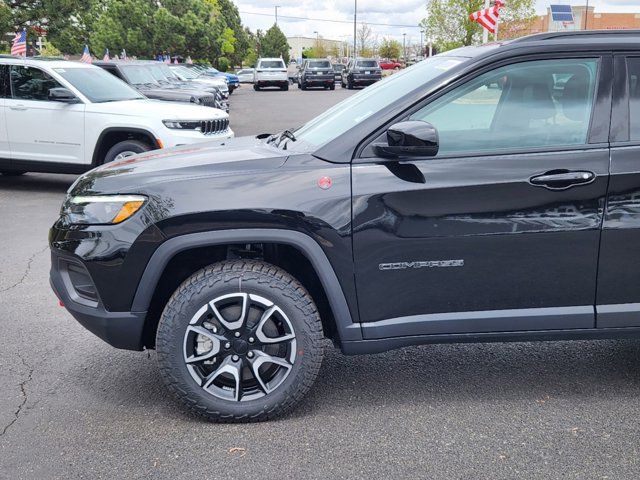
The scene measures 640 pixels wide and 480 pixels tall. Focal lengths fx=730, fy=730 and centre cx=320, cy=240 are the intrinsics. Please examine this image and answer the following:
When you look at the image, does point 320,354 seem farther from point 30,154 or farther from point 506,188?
point 30,154

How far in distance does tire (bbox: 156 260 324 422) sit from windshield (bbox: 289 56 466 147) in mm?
806

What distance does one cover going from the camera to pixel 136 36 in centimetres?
3638

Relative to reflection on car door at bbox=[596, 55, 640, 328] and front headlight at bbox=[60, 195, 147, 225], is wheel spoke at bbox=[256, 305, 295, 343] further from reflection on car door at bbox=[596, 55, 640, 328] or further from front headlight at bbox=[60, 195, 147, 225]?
reflection on car door at bbox=[596, 55, 640, 328]

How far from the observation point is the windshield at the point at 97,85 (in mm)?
9977

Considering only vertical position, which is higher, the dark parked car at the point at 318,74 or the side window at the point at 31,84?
the dark parked car at the point at 318,74

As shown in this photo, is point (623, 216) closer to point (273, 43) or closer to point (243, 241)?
point (243, 241)

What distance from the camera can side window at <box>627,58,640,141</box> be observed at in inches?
143

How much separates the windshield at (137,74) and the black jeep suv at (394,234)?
38.2ft

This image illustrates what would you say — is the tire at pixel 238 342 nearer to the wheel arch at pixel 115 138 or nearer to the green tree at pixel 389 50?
the wheel arch at pixel 115 138

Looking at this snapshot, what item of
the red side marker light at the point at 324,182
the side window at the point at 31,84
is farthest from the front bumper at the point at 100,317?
the side window at the point at 31,84

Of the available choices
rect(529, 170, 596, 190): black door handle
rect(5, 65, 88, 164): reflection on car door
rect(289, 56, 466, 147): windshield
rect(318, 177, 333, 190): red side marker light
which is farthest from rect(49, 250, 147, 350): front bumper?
rect(5, 65, 88, 164): reflection on car door

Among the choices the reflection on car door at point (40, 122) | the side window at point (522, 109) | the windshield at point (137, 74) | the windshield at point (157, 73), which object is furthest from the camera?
the windshield at point (157, 73)

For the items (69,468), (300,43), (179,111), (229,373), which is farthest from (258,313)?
(300,43)

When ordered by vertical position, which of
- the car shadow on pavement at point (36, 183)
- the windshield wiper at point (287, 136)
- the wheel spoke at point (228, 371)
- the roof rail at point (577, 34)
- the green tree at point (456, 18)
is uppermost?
the green tree at point (456, 18)
